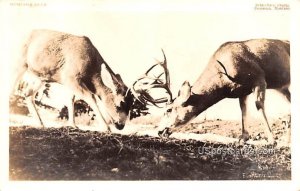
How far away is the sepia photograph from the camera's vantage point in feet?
5.24

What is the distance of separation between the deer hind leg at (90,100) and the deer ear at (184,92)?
0.30m

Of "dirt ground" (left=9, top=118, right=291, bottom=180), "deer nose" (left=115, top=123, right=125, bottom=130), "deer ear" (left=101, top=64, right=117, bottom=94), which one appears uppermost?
"deer ear" (left=101, top=64, right=117, bottom=94)

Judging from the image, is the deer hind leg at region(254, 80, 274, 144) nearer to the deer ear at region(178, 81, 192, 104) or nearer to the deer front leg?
the deer ear at region(178, 81, 192, 104)

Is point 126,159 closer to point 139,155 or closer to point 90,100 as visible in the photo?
point 139,155

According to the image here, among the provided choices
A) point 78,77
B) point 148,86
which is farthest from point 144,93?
point 78,77

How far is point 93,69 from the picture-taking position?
5.31 ft

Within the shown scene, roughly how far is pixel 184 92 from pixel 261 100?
0.30m

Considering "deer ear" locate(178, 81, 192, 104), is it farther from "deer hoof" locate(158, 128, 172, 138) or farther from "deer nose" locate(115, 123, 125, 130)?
"deer nose" locate(115, 123, 125, 130)

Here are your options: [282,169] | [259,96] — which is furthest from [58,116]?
[282,169]

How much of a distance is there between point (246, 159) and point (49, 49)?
852mm

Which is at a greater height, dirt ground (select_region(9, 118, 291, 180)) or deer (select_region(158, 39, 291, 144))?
deer (select_region(158, 39, 291, 144))

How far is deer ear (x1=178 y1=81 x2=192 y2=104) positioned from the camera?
163 cm
